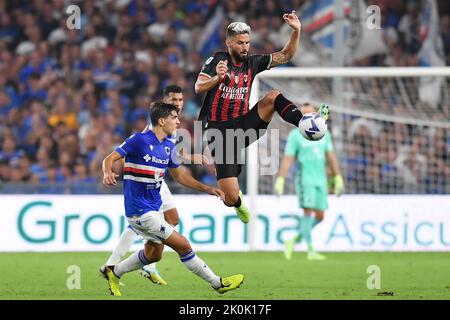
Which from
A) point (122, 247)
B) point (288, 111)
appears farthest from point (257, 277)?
point (288, 111)

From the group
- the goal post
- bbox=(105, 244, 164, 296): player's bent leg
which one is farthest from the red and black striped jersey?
the goal post

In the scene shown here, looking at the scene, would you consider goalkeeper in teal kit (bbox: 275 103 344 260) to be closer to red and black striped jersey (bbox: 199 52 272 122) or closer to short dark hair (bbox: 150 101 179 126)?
red and black striped jersey (bbox: 199 52 272 122)

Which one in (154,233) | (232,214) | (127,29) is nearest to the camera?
(154,233)

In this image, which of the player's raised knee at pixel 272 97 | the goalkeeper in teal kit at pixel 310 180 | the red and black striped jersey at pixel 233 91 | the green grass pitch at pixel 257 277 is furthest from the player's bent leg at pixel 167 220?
the goalkeeper in teal kit at pixel 310 180

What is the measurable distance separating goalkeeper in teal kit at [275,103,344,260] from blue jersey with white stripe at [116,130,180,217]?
208 inches

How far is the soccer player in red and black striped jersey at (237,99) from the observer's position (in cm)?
999

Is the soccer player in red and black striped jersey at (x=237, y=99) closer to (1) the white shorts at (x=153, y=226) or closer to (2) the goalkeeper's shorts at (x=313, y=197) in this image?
(1) the white shorts at (x=153, y=226)

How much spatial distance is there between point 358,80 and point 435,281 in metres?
7.80

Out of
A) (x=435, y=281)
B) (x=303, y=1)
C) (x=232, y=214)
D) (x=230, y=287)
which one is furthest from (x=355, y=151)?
(x=230, y=287)

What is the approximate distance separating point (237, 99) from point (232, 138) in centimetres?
38

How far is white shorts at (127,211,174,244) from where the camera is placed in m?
9.39

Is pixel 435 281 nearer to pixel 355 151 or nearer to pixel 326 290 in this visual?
pixel 326 290
